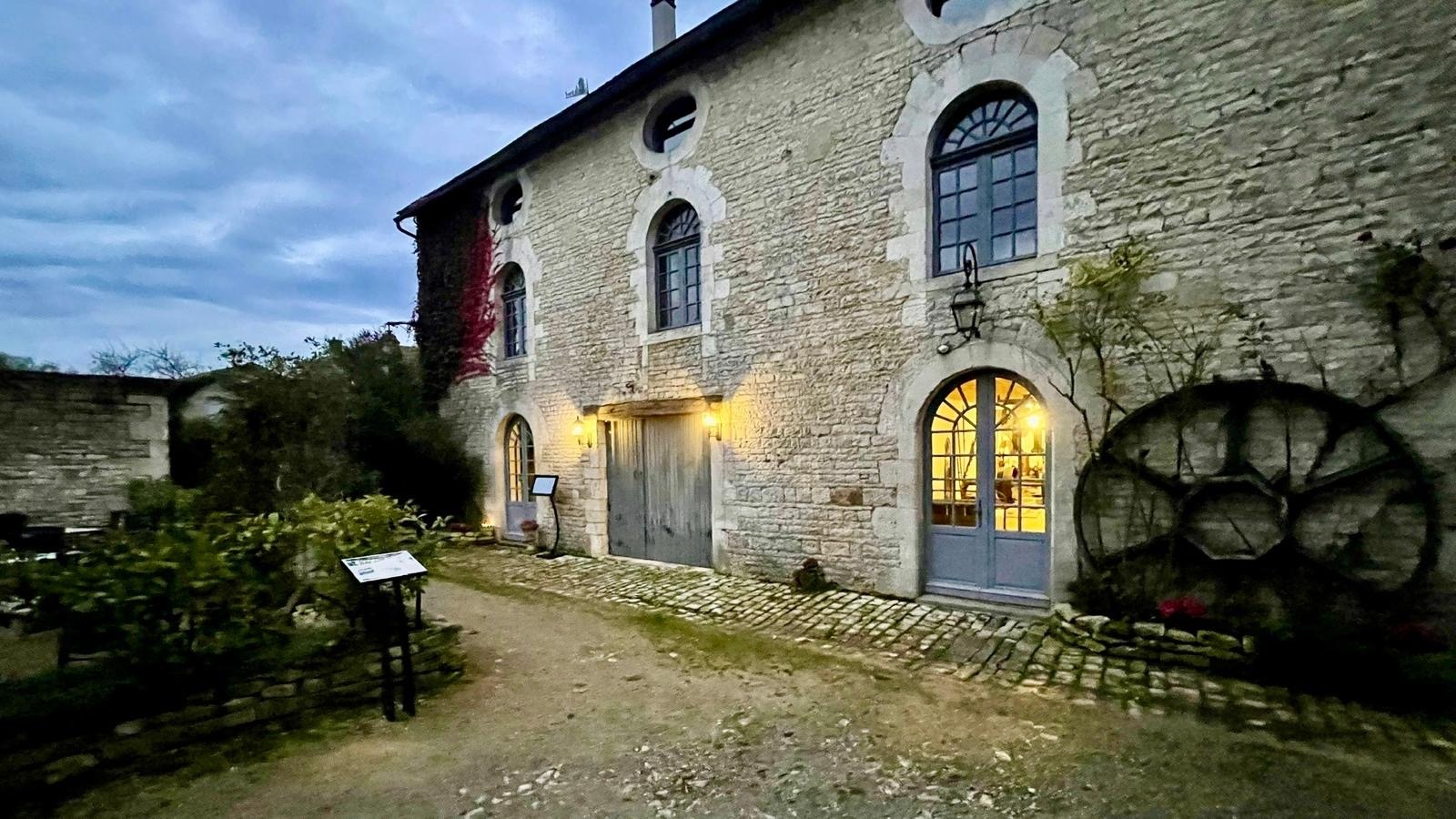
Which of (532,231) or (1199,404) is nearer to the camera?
(1199,404)

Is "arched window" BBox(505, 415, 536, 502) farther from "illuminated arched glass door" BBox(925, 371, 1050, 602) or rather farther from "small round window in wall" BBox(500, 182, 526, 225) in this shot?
"illuminated arched glass door" BBox(925, 371, 1050, 602)

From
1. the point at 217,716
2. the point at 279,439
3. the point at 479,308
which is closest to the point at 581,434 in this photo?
the point at 479,308

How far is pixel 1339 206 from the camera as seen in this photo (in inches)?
159

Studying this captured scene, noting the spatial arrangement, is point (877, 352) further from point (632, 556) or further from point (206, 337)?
point (206, 337)

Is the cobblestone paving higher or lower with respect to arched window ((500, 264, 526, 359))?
lower

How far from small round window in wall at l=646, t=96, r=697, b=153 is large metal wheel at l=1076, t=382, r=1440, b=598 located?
233 inches

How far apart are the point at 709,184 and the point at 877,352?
2897mm

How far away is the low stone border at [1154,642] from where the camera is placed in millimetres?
3816

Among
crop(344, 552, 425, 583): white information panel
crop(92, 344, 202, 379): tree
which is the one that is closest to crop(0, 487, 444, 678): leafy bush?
crop(344, 552, 425, 583): white information panel

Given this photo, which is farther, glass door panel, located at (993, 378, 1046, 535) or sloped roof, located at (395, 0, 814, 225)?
sloped roof, located at (395, 0, 814, 225)

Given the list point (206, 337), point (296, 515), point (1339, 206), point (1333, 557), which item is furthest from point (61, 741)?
point (206, 337)

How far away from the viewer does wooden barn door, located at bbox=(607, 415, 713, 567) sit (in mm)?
7363

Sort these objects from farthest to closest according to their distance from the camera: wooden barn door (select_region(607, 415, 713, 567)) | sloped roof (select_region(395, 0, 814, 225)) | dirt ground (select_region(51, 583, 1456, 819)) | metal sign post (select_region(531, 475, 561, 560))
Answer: metal sign post (select_region(531, 475, 561, 560)) < wooden barn door (select_region(607, 415, 713, 567)) < sloped roof (select_region(395, 0, 814, 225)) < dirt ground (select_region(51, 583, 1456, 819))

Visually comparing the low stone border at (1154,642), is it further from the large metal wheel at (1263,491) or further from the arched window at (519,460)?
the arched window at (519,460)
